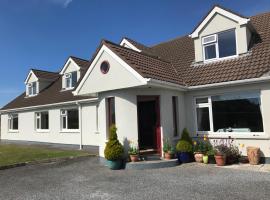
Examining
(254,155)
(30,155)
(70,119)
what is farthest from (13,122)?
(254,155)

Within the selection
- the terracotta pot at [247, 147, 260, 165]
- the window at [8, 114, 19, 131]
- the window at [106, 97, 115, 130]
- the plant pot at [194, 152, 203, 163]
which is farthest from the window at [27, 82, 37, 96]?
the terracotta pot at [247, 147, 260, 165]

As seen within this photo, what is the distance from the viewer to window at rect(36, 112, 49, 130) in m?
22.2

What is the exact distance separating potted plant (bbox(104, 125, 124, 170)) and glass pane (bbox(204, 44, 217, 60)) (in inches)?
278

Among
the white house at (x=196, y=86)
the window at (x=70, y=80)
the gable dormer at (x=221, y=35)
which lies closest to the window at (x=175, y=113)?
the white house at (x=196, y=86)

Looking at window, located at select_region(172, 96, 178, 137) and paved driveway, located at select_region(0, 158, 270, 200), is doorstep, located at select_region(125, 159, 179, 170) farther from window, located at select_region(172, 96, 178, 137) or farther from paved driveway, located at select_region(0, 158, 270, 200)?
window, located at select_region(172, 96, 178, 137)

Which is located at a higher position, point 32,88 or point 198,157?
point 32,88

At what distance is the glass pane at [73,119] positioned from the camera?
754 inches

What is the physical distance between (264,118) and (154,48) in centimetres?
1159

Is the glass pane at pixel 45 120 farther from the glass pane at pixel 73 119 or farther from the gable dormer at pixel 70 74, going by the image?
the glass pane at pixel 73 119

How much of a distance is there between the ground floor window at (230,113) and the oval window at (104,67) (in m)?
5.00

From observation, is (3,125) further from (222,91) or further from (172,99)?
(222,91)

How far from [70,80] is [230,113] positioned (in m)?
14.9

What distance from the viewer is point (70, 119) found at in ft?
64.8

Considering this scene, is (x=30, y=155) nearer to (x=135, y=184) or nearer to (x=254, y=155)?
(x=135, y=184)
